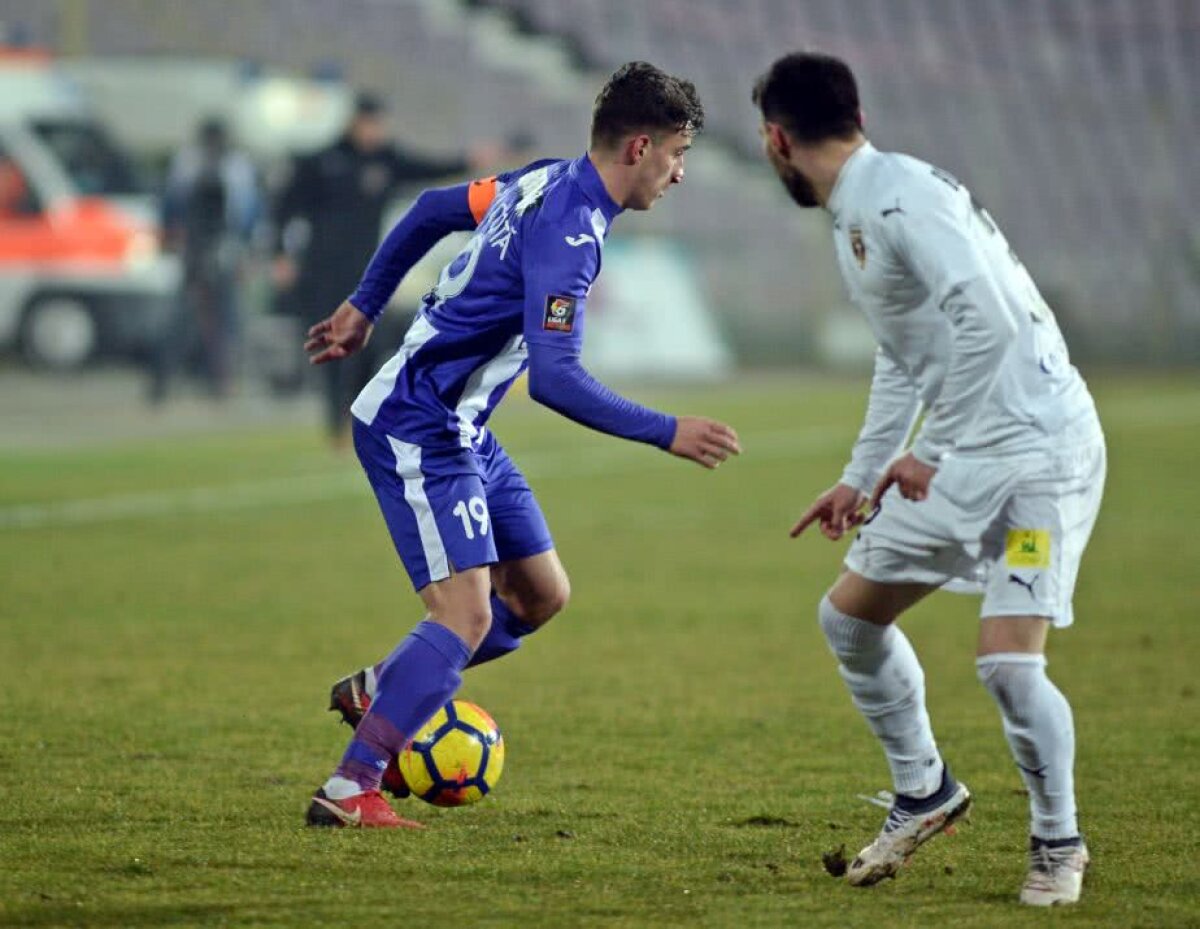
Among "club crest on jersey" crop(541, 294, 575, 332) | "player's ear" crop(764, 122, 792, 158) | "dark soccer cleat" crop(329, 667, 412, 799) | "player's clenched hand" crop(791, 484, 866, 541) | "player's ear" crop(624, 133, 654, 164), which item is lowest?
"dark soccer cleat" crop(329, 667, 412, 799)

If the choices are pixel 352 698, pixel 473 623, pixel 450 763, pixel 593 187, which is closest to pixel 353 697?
pixel 352 698

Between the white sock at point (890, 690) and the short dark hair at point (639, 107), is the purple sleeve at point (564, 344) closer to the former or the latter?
the short dark hair at point (639, 107)

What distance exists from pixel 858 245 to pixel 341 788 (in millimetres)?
1738

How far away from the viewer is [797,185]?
15.2ft

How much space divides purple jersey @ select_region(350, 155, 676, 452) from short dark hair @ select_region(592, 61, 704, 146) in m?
0.11

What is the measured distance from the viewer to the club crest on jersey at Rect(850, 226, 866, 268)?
14.7 feet

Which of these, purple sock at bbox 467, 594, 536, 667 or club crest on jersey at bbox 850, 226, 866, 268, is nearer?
club crest on jersey at bbox 850, 226, 866, 268

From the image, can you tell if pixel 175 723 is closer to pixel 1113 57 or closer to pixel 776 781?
pixel 776 781

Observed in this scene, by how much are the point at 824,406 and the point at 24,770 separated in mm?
19707

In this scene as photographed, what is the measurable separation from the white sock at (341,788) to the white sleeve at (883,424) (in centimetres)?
134

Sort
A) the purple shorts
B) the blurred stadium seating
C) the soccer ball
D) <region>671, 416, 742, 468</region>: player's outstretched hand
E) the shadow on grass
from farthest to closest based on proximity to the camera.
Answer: the blurred stadium seating
the soccer ball
the purple shorts
<region>671, 416, 742, 468</region>: player's outstretched hand
the shadow on grass

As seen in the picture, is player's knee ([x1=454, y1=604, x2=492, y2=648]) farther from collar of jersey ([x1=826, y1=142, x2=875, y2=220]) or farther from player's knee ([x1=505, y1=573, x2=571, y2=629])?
collar of jersey ([x1=826, y1=142, x2=875, y2=220])

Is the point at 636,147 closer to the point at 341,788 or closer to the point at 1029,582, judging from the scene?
the point at 1029,582

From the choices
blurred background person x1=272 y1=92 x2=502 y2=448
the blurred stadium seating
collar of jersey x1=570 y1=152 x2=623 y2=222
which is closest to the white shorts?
collar of jersey x1=570 y1=152 x2=623 y2=222
